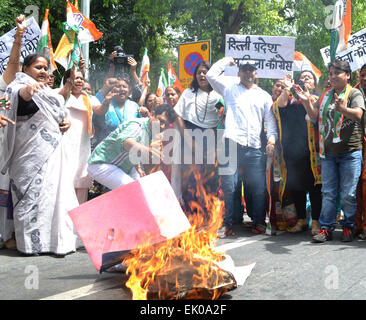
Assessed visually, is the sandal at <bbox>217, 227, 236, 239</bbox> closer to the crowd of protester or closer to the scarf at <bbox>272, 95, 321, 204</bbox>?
the crowd of protester

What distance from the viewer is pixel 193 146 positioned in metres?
6.41

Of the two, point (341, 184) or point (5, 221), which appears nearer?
point (5, 221)

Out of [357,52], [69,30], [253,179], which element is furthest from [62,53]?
[357,52]

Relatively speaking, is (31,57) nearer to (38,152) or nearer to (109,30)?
(38,152)

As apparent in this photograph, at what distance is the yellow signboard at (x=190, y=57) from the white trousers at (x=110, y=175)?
477 centimetres

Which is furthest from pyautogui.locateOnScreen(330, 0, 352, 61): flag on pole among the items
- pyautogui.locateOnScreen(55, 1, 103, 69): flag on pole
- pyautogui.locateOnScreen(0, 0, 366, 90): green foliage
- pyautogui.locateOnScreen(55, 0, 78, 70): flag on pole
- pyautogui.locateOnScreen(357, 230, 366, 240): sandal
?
pyautogui.locateOnScreen(0, 0, 366, 90): green foliage

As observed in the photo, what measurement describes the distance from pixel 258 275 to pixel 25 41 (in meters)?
5.44

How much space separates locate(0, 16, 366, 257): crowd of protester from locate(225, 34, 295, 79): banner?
0.21 m

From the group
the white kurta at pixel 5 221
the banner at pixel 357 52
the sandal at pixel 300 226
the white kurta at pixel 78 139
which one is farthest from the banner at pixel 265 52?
the white kurta at pixel 5 221

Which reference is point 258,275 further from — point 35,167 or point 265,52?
point 265,52

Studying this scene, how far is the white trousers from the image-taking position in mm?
4895

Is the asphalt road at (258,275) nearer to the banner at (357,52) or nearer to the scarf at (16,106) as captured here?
the scarf at (16,106)

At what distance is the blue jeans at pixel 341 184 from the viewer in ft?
19.4

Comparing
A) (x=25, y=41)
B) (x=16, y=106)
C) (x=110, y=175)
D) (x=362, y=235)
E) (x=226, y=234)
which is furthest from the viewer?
(x=25, y=41)
